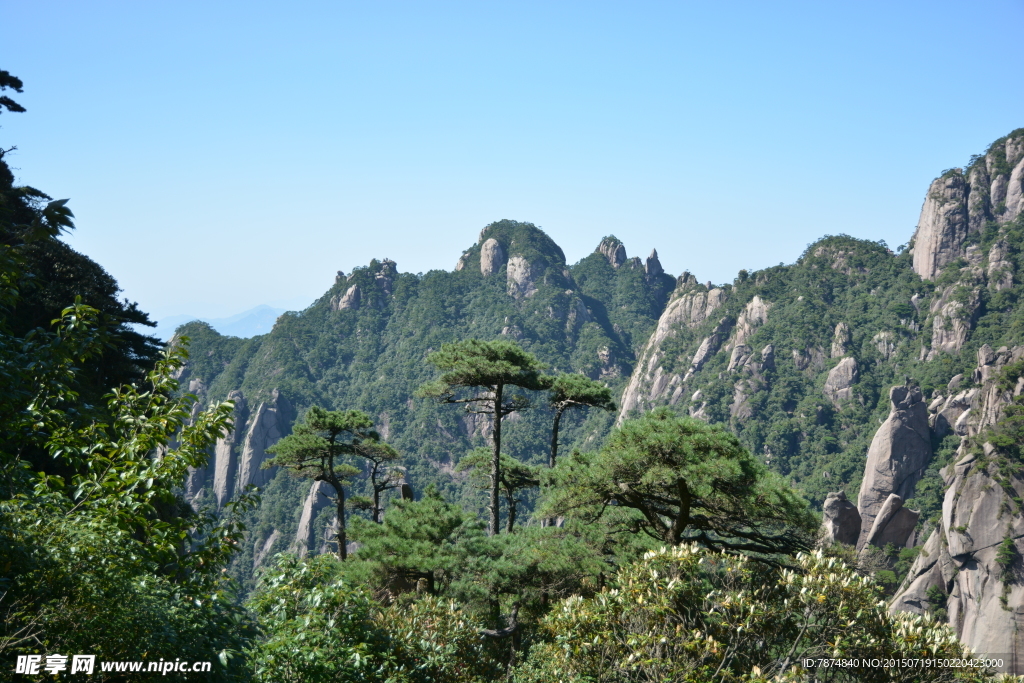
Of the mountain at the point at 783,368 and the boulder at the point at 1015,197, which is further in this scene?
the boulder at the point at 1015,197

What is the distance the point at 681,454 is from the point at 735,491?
3.63ft

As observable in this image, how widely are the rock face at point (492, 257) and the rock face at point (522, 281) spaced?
532cm

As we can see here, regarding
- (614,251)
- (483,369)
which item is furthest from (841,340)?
(483,369)

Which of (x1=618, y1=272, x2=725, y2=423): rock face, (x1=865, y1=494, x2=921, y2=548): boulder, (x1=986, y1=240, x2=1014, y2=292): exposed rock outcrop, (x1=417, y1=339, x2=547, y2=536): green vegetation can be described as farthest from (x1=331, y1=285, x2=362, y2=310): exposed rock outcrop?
(x1=417, y1=339, x2=547, y2=536): green vegetation

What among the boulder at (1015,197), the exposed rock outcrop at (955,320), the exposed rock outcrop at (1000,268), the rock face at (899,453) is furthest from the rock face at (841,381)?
the boulder at (1015,197)

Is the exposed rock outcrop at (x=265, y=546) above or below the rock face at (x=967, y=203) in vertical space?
below

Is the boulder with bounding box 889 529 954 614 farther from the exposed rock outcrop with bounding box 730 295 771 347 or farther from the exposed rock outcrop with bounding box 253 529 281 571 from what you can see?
the exposed rock outcrop with bounding box 253 529 281 571

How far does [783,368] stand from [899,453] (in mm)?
37158

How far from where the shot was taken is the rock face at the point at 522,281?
132 m

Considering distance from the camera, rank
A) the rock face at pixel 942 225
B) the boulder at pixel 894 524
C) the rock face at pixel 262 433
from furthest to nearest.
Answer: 1. the rock face at pixel 262 433
2. the rock face at pixel 942 225
3. the boulder at pixel 894 524

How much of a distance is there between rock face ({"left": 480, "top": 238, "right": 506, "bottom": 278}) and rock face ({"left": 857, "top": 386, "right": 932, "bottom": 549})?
8953 cm

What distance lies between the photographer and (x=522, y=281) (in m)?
132

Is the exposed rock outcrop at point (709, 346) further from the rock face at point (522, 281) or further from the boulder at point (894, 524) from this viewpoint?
the boulder at point (894, 524)

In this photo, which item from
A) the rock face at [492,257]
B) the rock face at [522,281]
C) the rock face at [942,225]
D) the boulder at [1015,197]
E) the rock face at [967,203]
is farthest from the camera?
the rock face at [492,257]
